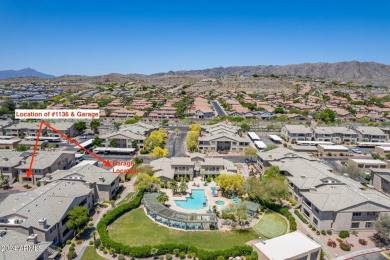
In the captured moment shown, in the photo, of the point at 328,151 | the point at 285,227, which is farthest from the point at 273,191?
the point at 328,151

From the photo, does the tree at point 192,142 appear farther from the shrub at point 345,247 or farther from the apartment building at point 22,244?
the apartment building at point 22,244

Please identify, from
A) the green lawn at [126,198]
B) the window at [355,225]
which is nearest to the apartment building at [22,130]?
the green lawn at [126,198]

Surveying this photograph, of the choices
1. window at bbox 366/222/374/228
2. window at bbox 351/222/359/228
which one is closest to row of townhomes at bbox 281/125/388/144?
window at bbox 366/222/374/228

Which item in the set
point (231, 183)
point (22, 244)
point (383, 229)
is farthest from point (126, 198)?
point (383, 229)

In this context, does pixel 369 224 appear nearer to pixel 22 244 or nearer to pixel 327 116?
pixel 22 244

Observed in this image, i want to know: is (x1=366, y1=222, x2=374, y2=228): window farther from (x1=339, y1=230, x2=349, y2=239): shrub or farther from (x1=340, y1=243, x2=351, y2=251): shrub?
(x1=340, y1=243, x2=351, y2=251): shrub

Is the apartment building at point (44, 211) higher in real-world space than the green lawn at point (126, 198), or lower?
higher

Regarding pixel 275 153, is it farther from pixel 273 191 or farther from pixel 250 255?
pixel 250 255
